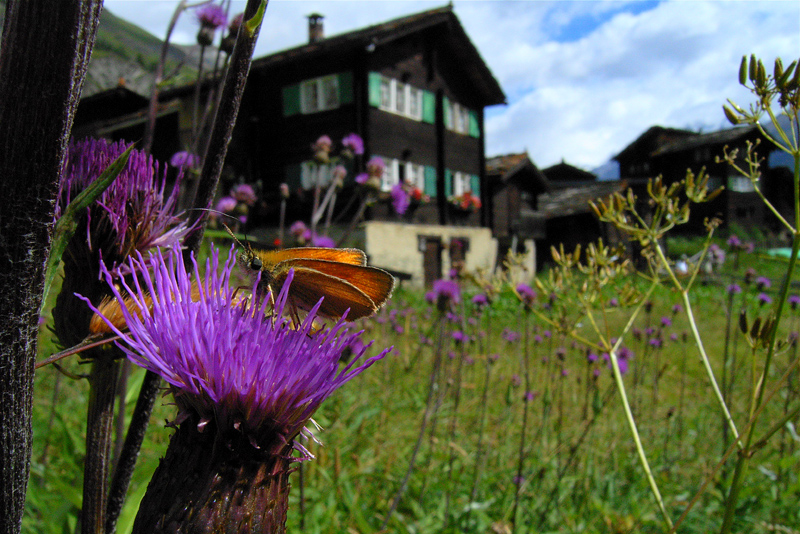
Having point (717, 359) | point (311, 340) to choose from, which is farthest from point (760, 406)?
point (717, 359)

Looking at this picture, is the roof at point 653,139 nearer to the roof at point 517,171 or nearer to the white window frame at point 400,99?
the roof at point 517,171

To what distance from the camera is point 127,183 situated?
100cm

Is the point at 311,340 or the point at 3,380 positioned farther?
the point at 311,340

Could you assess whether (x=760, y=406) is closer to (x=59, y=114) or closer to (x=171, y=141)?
(x=59, y=114)

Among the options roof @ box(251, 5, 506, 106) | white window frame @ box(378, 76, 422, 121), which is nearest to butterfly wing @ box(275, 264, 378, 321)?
roof @ box(251, 5, 506, 106)

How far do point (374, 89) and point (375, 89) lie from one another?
3.5 inches

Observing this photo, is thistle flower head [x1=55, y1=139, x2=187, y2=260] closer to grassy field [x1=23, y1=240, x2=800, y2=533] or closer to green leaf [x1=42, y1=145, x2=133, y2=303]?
green leaf [x1=42, y1=145, x2=133, y2=303]

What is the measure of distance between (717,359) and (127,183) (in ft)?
38.4

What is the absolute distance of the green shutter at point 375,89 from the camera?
62.7 feet

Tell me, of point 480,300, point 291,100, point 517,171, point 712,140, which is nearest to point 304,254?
point 480,300

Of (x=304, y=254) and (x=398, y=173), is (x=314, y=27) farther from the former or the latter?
(x=304, y=254)

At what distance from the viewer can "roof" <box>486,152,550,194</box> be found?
27.5 meters

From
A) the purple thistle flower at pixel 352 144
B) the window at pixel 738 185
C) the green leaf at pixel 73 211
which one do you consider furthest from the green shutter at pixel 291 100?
the window at pixel 738 185

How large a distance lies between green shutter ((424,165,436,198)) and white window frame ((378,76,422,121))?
6.76ft
